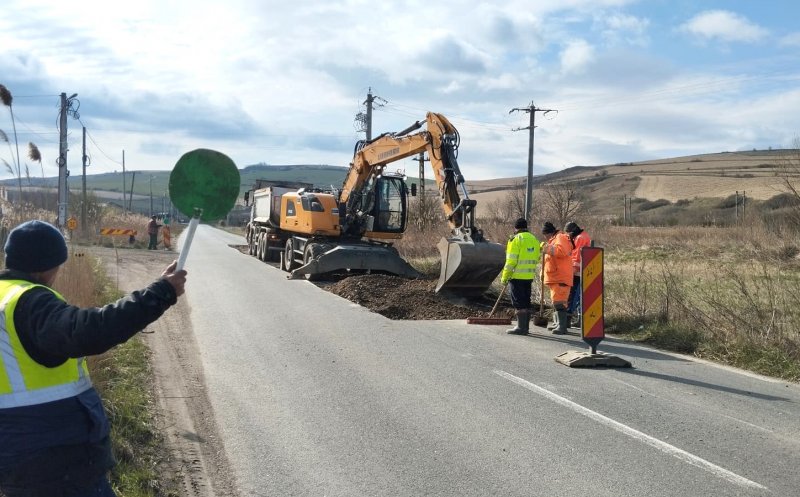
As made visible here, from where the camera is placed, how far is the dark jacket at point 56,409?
280cm

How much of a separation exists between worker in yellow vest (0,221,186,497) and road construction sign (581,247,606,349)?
24.1 feet

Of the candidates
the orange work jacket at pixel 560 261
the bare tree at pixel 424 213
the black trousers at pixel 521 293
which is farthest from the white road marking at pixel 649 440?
the bare tree at pixel 424 213

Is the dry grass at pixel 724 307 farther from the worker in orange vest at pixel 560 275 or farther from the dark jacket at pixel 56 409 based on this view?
the dark jacket at pixel 56 409

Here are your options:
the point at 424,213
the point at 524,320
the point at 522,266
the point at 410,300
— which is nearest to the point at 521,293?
the point at 522,266

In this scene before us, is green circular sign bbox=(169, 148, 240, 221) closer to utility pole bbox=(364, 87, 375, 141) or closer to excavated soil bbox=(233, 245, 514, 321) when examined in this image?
excavated soil bbox=(233, 245, 514, 321)

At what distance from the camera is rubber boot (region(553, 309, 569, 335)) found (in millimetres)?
12125

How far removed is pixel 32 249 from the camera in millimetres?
3084

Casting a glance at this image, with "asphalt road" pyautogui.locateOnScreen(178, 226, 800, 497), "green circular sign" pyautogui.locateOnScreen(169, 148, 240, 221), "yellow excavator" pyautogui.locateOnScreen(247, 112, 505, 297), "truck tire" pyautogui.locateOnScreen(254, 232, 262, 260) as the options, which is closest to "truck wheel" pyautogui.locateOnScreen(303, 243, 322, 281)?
"yellow excavator" pyautogui.locateOnScreen(247, 112, 505, 297)

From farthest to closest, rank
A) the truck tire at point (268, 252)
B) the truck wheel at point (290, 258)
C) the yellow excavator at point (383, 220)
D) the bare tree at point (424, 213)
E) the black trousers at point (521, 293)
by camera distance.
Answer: the bare tree at point (424, 213)
the truck tire at point (268, 252)
the truck wheel at point (290, 258)
the yellow excavator at point (383, 220)
the black trousers at point (521, 293)

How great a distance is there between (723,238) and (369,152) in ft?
60.6

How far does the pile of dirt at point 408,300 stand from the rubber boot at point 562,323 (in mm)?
1868

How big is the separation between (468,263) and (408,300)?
1455mm

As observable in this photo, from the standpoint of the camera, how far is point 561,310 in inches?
478

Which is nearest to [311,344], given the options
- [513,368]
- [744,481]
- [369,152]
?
[513,368]
